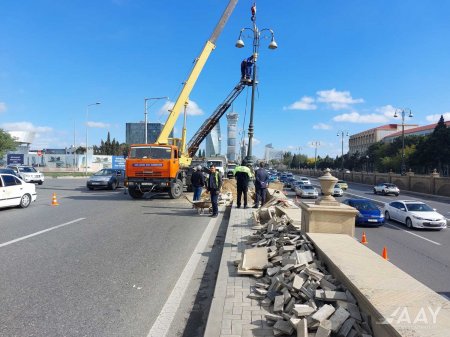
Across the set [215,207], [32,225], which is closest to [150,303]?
[32,225]

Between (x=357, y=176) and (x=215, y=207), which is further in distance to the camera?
(x=357, y=176)

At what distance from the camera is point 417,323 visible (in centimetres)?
291

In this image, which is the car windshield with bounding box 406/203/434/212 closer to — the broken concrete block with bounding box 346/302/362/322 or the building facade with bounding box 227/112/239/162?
the broken concrete block with bounding box 346/302/362/322

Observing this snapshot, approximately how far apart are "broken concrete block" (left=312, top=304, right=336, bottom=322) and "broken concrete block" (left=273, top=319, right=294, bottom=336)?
0.27 metres

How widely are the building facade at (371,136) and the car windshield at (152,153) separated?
122 metres

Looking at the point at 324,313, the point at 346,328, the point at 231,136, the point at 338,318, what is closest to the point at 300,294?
the point at 324,313

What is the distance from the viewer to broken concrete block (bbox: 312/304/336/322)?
3.54m

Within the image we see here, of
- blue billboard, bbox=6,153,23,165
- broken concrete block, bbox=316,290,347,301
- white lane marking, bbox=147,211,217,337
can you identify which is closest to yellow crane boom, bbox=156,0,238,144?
white lane marking, bbox=147,211,217,337

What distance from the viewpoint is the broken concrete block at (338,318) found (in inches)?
136

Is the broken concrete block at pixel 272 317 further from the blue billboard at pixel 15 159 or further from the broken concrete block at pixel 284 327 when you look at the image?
the blue billboard at pixel 15 159

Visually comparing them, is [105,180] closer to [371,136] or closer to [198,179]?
[198,179]

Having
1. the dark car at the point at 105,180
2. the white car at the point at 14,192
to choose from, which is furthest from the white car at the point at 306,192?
the white car at the point at 14,192

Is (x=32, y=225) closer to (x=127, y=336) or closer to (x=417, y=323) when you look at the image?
(x=127, y=336)

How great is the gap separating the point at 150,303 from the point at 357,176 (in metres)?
72.6
